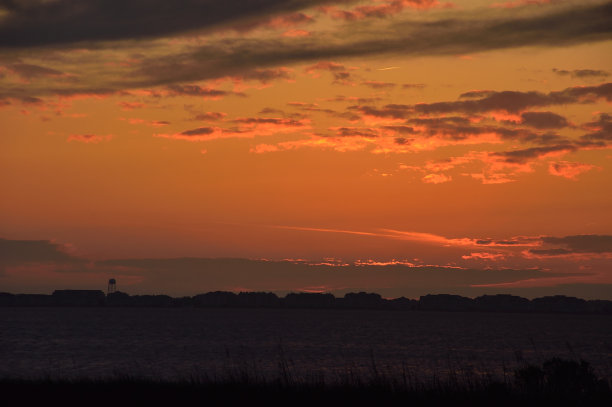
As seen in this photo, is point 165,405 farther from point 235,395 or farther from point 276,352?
point 276,352

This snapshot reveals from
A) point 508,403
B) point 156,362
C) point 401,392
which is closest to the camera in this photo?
point 508,403

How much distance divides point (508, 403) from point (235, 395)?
713 cm

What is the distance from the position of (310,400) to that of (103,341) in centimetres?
9824

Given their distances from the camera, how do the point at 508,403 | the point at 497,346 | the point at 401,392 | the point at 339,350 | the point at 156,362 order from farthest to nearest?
the point at 497,346 → the point at 339,350 → the point at 156,362 → the point at 401,392 → the point at 508,403

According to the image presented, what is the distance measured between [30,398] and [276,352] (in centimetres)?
6784

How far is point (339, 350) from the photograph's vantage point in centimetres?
9488

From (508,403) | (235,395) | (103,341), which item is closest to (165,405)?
(235,395)

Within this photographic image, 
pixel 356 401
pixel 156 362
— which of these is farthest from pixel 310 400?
pixel 156 362

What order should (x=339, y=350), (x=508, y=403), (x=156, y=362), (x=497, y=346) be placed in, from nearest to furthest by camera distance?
(x=508, y=403), (x=156, y=362), (x=339, y=350), (x=497, y=346)

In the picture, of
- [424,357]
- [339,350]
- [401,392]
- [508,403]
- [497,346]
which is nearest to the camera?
[508,403]

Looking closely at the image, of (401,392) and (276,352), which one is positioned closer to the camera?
(401,392)

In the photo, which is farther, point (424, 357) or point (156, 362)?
point (424, 357)

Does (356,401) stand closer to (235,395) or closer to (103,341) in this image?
(235,395)

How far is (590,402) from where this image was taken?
19250 millimetres
